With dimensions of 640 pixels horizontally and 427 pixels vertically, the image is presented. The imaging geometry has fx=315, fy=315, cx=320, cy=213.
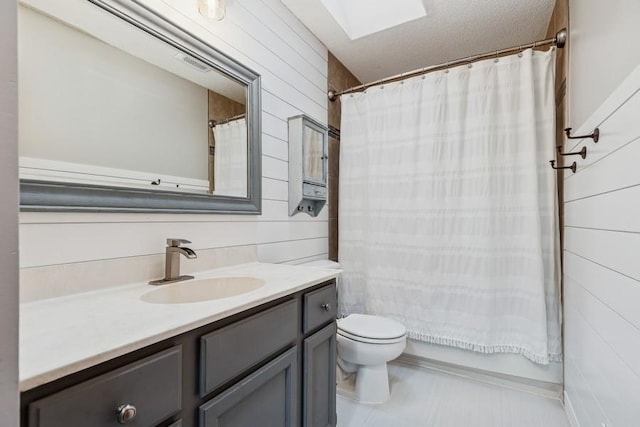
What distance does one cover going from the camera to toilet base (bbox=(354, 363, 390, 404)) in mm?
1837

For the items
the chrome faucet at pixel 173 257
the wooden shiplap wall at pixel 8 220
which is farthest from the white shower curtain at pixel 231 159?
the wooden shiplap wall at pixel 8 220

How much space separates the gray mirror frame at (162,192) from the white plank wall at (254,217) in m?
0.04

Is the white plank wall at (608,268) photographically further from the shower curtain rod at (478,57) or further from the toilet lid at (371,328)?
the toilet lid at (371,328)

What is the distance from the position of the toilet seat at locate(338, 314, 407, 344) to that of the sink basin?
788 mm

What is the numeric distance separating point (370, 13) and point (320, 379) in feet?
7.67

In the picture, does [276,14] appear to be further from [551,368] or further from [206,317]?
[551,368]

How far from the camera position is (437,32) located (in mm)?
2293

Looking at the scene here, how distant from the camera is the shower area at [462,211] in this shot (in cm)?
185

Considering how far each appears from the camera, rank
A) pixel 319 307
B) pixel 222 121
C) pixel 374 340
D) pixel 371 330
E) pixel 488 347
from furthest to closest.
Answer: pixel 488 347, pixel 371 330, pixel 374 340, pixel 222 121, pixel 319 307

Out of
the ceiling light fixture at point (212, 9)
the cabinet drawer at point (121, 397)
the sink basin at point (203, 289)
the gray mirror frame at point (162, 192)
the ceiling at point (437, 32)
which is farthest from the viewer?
the ceiling at point (437, 32)

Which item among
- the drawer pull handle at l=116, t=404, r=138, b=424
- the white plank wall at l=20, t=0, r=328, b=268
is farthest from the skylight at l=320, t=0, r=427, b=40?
the drawer pull handle at l=116, t=404, r=138, b=424

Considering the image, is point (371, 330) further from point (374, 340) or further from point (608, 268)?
point (608, 268)

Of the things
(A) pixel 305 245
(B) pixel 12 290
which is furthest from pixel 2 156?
(A) pixel 305 245

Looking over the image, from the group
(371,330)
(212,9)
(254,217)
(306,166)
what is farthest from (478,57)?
(371,330)
